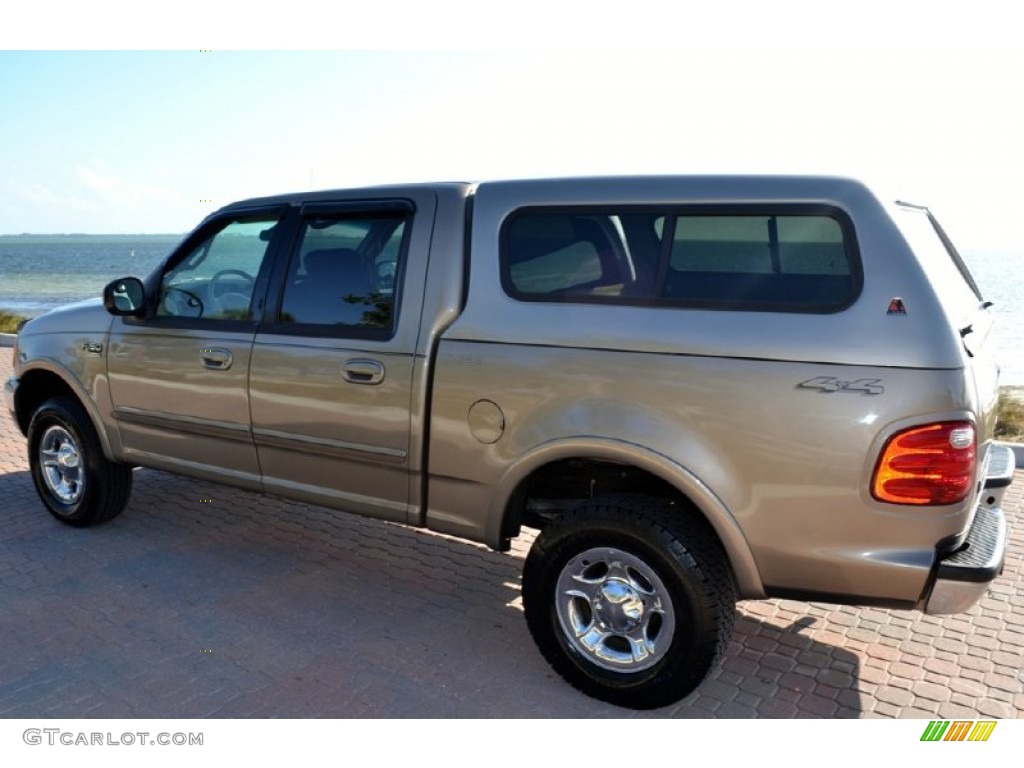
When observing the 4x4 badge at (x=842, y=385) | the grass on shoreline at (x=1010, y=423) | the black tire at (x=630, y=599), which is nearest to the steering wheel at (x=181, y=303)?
the black tire at (x=630, y=599)

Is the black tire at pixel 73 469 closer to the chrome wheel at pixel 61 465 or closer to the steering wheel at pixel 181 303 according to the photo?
the chrome wheel at pixel 61 465

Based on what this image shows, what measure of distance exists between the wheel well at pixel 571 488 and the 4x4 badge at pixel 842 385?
69cm

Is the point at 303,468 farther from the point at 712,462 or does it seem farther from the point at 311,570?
the point at 712,462

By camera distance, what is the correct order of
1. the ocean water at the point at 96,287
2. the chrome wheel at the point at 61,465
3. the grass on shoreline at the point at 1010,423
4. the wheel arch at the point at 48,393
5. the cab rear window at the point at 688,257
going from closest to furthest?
the cab rear window at the point at 688,257 < the wheel arch at the point at 48,393 < the chrome wheel at the point at 61,465 < the grass on shoreline at the point at 1010,423 < the ocean water at the point at 96,287

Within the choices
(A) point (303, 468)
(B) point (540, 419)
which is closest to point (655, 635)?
(B) point (540, 419)

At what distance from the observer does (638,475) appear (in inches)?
130

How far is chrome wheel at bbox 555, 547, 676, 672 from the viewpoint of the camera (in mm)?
3059

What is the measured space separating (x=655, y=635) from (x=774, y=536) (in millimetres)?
652

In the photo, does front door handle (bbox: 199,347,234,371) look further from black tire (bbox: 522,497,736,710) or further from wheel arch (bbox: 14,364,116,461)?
black tire (bbox: 522,497,736,710)

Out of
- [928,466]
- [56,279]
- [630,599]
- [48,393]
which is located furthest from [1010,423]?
[56,279]

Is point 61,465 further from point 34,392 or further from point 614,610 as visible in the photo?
point 614,610

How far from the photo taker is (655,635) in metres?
3.16

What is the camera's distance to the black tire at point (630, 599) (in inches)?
116

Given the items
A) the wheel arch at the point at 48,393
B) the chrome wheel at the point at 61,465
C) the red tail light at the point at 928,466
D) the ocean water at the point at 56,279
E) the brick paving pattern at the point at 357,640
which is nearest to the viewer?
the red tail light at the point at 928,466
